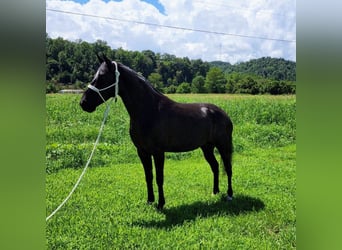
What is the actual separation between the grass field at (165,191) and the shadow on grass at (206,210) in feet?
0.04

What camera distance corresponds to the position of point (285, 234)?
311cm

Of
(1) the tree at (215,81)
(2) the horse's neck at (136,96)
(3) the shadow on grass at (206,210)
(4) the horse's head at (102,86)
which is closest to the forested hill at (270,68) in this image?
(1) the tree at (215,81)

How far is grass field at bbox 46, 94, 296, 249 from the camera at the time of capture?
278 centimetres

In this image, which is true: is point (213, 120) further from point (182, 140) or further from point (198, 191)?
point (198, 191)

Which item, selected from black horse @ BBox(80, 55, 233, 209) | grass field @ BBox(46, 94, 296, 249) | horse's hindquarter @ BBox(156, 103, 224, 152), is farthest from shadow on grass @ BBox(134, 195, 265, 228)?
horse's hindquarter @ BBox(156, 103, 224, 152)

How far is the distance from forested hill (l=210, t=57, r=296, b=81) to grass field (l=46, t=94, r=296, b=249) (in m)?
0.30

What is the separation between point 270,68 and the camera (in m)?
4.16

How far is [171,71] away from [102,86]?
1.05 metres

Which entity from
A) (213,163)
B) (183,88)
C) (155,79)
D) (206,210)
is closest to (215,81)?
(183,88)

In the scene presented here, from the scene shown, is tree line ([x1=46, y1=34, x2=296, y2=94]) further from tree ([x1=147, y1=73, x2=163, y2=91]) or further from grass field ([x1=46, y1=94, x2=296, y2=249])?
grass field ([x1=46, y1=94, x2=296, y2=249])

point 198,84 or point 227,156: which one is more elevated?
point 198,84

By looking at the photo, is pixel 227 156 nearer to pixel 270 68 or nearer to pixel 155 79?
pixel 155 79
